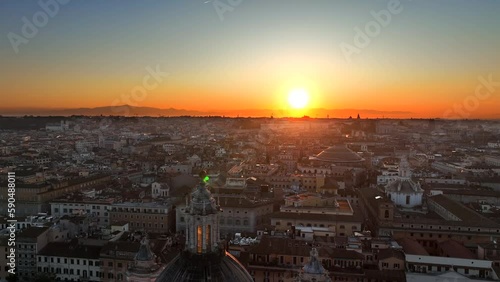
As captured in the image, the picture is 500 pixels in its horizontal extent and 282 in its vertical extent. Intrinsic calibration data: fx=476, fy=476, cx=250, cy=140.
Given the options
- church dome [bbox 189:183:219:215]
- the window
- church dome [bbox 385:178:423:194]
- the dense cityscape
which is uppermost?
church dome [bbox 189:183:219:215]

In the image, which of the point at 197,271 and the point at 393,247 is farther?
the point at 393,247

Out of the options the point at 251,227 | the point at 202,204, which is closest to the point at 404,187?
the point at 251,227

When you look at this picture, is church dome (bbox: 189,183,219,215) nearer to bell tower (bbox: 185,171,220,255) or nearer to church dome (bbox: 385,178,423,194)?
bell tower (bbox: 185,171,220,255)

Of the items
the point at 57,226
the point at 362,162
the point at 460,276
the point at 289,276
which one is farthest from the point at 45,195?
the point at 362,162

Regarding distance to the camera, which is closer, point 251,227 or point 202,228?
point 202,228

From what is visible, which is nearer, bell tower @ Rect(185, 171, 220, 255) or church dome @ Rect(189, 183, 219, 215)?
bell tower @ Rect(185, 171, 220, 255)

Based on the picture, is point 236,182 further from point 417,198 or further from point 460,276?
point 460,276

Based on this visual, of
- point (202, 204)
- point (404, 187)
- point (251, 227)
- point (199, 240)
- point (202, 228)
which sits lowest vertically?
point (251, 227)

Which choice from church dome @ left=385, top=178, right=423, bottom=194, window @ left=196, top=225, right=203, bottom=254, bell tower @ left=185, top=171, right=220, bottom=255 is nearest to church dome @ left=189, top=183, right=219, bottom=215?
bell tower @ left=185, top=171, right=220, bottom=255

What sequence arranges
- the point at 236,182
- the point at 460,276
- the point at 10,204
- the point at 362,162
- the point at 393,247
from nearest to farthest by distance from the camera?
the point at 460,276 < the point at 393,247 < the point at 10,204 < the point at 236,182 < the point at 362,162

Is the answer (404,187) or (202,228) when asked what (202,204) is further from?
(404,187)

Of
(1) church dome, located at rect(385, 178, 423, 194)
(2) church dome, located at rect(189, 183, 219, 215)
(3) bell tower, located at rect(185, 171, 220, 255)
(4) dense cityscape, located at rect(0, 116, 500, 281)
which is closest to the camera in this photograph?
(3) bell tower, located at rect(185, 171, 220, 255)
